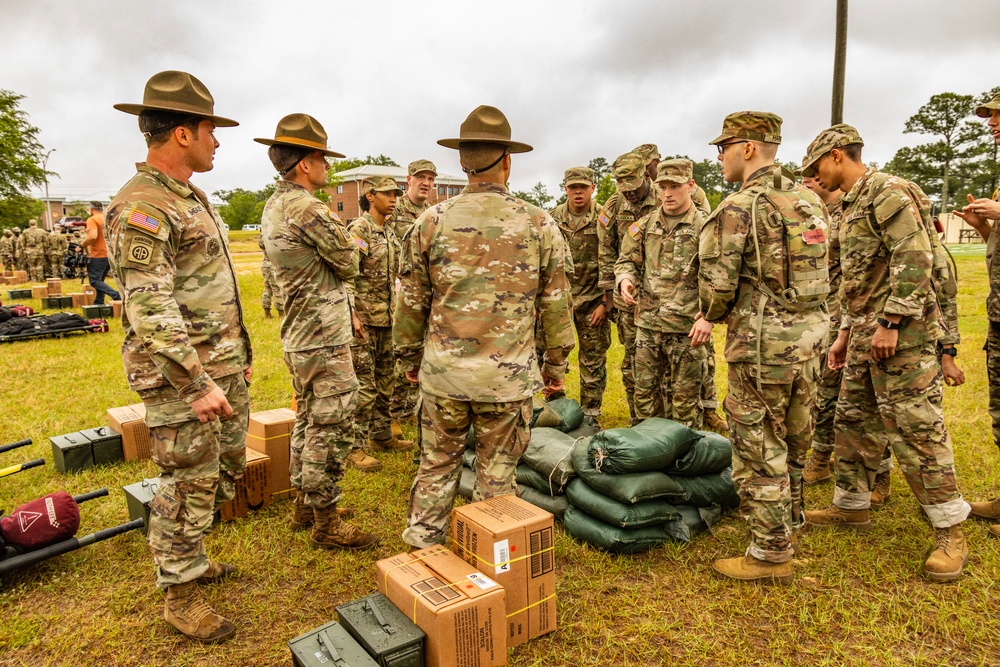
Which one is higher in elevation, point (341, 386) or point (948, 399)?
point (341, 386)

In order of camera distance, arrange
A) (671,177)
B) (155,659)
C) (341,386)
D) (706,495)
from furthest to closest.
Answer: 1. (671,177)
2. (706,495)
3. (341,386)
4. (155,659)

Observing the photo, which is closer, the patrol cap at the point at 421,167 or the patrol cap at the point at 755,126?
the patrol cap at the point at 755,126

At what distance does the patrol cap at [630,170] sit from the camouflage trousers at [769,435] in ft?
8.34

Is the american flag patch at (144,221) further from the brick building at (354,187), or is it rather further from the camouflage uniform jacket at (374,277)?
the brick building at (354,187)

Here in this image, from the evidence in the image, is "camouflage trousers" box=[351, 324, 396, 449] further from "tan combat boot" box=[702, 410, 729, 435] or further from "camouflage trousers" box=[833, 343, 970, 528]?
"camouflage trousers" box=[833, 343, 970, 528]

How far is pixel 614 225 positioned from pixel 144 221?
161 inches

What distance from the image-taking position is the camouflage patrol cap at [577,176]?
19.4 feet

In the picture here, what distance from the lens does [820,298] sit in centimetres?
319

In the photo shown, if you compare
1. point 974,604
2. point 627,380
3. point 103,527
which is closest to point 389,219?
point 627,380

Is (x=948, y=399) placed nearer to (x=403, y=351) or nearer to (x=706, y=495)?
(x=706, y=495)

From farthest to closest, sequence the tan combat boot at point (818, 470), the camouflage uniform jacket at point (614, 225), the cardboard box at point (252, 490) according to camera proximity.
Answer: the camouflage uniform jacket at point (614, 225)
the tan combat boot at point (818, 470)
the cardboard box at point (252, 490)

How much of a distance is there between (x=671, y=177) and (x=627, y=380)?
1964 millimetres

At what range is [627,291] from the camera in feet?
16.7

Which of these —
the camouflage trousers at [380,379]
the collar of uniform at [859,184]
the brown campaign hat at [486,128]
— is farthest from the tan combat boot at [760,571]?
the camouflage trousers at [380,379]
